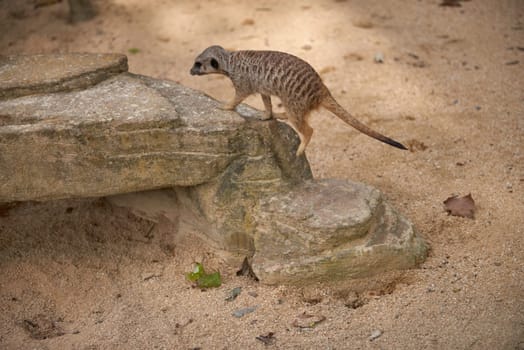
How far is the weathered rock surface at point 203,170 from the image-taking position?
2.84 m

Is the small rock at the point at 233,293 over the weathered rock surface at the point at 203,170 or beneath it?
beneath

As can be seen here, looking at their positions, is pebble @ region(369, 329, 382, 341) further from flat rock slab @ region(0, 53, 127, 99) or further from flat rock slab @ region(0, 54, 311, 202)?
flat rock slab @ region(0, 53, 127, 99)

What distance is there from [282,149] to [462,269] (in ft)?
3.24

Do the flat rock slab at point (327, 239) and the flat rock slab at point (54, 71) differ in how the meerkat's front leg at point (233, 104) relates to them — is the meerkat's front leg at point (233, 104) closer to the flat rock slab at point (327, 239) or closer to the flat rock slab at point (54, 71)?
the flat rock slab at point (327, 239)

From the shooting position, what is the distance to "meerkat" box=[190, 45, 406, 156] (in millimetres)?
2941

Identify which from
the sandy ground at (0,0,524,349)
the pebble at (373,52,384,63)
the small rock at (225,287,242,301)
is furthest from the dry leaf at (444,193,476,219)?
the pebble at (373,52,384,63)

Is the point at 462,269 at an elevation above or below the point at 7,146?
below

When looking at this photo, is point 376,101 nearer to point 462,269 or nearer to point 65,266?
point 462,269

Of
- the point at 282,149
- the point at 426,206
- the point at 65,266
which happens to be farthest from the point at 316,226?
the point at 65,266

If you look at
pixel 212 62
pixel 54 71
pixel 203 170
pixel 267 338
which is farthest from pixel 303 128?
pixel 54 71

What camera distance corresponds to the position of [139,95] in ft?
9.96

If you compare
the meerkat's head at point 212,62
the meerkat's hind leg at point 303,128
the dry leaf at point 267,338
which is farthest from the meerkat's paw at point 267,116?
the dry leaf at point 267,338

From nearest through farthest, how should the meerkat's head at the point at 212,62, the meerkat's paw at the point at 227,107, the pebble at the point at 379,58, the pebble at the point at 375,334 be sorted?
the pebble at the point at 375,334, the meerkat's paw at the point at 227,107, the meerkat's head at the point at 212,62, the pebble at the point at 379,58

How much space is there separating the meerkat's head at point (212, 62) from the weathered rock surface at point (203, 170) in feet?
→ 0.64
